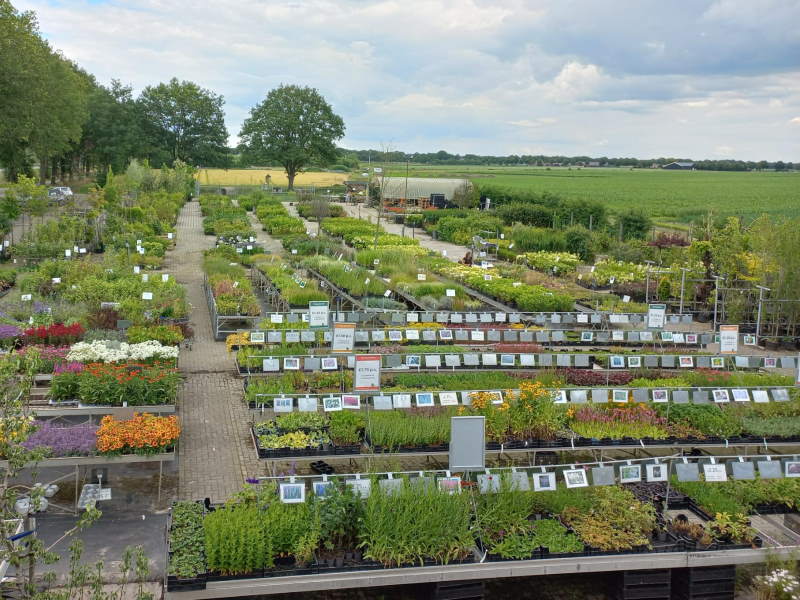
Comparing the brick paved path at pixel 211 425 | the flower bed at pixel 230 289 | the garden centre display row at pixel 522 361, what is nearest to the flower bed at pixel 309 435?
the brick paved path at pixel 211 425

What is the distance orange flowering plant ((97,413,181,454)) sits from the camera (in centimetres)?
903

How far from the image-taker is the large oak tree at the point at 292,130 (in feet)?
210

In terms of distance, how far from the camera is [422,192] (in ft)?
167

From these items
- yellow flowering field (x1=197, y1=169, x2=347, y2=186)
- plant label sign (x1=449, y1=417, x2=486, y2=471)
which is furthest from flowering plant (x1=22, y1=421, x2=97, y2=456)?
yellow flowering field (x1=197, y1=169, x2=347, y2=186)

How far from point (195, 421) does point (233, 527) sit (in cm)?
568

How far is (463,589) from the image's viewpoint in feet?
23.2

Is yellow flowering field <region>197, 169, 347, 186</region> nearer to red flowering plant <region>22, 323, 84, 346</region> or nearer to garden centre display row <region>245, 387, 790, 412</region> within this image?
red flowering plant <region>22, 323, 84, 346</region>

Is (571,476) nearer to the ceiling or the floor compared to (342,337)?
nearer to the floor

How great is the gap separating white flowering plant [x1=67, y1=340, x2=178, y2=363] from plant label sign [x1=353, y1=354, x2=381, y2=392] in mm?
4763

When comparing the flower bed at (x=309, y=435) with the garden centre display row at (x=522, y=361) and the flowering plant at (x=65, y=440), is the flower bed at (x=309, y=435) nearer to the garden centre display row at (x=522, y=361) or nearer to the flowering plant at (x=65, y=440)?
the flowering plant at (x=65, y=440)

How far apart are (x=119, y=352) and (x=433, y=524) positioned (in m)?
7.39

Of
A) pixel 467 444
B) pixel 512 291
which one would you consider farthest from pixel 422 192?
pixel 467 444

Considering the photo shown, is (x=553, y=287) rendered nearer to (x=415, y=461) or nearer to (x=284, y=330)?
(x=284, y=330)

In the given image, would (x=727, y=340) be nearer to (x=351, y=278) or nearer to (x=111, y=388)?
(x=111, y=388)
